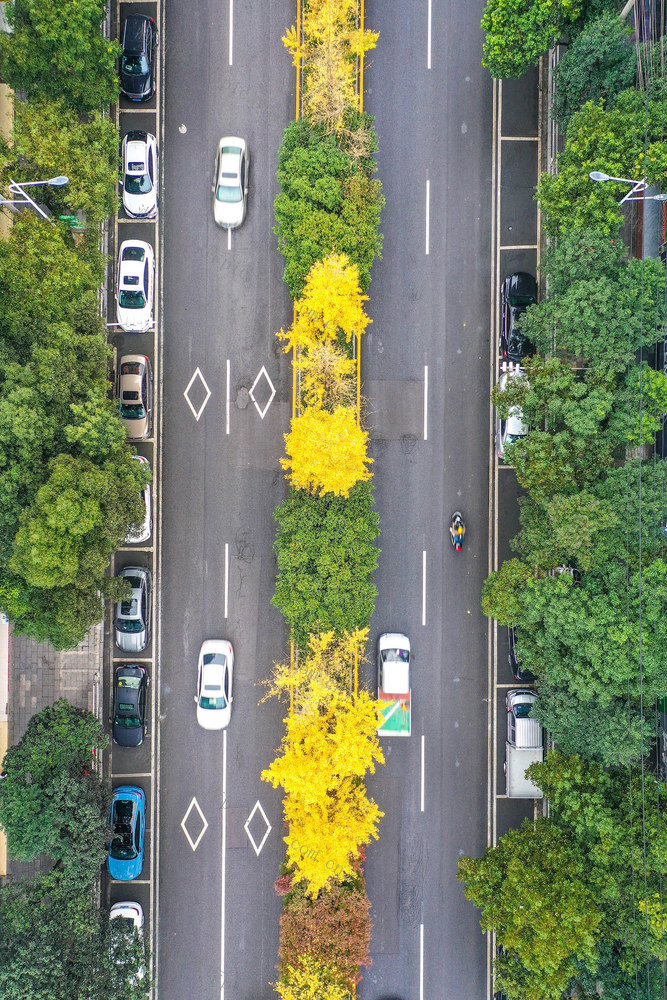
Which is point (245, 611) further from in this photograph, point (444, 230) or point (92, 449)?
point (444, 230)

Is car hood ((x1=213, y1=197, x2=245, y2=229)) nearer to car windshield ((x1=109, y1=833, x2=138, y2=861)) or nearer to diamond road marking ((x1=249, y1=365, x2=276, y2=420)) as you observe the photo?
diamond road marking ((x1=249, y1=365, x2=276, y2=420))

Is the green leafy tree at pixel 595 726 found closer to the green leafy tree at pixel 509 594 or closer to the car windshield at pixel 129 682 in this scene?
the green leafy tree at pixel 509 594

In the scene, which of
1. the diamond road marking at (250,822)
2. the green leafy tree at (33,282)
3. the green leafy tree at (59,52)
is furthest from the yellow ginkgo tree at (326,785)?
the green leafy tree at (59,52)

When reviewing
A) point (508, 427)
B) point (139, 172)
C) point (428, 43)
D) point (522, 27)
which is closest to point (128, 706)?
point (508, 427)

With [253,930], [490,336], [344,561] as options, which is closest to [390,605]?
[344,561]

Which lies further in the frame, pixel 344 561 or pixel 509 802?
pixel 509 802

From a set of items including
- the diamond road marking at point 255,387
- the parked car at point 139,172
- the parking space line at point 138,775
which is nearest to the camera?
the parked car at point 139,172

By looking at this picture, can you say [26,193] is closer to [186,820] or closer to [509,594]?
[509,594]
